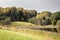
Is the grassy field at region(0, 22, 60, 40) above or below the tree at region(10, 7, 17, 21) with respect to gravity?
below

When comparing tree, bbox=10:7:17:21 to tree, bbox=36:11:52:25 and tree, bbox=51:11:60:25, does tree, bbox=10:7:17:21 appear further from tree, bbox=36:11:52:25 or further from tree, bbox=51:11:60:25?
tree, bbox=51:11:60:25

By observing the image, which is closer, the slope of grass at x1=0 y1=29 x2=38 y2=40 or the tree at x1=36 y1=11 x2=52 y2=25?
the slope of grass at x1=0 y1=29 x2=38 y2=40

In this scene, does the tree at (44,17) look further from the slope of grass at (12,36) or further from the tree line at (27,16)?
the slope of grass at (12,36)

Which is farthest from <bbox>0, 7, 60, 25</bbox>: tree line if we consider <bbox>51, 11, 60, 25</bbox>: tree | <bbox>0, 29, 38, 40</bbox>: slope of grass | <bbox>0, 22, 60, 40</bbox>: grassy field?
<bbox>0, 29, 38, 40</bbox>: slope of grass

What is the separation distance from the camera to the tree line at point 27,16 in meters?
4.42

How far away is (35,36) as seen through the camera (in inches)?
166

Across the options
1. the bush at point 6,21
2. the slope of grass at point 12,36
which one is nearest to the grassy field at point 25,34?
the slope of grass at point 12,36

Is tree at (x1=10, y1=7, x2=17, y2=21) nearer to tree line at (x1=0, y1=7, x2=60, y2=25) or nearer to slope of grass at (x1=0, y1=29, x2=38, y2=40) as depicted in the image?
tree line at (x1=0, y1=7, x2=60, y2=25)

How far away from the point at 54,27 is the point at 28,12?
85 centimetres

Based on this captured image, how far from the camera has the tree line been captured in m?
4.42

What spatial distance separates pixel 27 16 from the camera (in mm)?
4535

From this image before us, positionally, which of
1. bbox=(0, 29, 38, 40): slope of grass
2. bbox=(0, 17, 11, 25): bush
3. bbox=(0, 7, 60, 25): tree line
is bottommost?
bbox=(0, 29, 38, 40): slope of grass

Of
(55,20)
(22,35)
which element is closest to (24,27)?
(22,35)

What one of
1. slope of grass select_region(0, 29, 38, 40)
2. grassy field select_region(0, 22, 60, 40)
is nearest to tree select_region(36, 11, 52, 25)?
grassy field select_region(0, 22, 60, 40)
